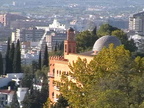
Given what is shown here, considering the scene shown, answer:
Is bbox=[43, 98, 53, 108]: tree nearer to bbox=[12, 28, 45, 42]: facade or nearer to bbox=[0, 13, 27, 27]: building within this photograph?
bbox=[12, 28, 45, 42]: facade

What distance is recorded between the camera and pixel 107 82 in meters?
22.4

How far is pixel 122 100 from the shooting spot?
21.2 metres

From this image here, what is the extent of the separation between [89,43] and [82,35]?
21.3 inches

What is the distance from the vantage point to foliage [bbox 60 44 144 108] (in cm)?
2134

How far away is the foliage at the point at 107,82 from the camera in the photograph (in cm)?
2134

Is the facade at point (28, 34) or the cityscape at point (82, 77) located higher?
the cityscape at point (82, 77)

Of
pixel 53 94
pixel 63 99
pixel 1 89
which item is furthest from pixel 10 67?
pixel 63 99

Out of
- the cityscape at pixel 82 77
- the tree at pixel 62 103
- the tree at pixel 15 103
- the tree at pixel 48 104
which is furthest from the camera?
the tree at pixel 15 103

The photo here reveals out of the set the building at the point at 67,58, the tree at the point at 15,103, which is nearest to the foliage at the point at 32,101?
the tree at the point at 15,103

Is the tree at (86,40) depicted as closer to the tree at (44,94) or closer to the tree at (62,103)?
the tree at (44,94)

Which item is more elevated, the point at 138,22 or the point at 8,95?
the point at 8,95

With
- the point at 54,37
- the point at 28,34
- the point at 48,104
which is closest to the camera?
the point at 48,104

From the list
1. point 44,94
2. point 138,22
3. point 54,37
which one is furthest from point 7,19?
point 44,94

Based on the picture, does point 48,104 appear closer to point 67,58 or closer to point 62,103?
point 62,103
